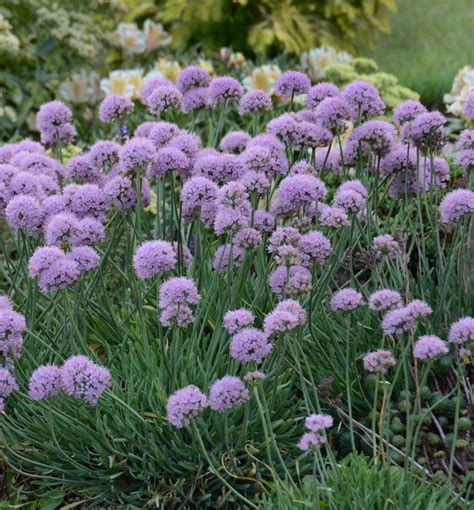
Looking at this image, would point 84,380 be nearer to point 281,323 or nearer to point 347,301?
point 281,323

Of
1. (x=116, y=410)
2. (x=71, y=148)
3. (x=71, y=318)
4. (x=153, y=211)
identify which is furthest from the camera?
(x=71, y=148)

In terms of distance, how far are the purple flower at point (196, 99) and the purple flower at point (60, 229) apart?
1050mm

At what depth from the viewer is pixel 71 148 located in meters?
5.82

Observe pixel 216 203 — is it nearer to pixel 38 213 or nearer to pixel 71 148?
pixel 38 213

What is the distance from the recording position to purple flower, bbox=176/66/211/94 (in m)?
3.75

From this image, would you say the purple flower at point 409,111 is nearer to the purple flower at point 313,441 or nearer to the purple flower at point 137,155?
the purple flower at point 137,155

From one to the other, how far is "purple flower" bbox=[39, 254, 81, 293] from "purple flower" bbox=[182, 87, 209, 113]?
50.4 inches

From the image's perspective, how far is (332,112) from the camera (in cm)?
331

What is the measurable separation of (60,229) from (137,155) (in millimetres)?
366

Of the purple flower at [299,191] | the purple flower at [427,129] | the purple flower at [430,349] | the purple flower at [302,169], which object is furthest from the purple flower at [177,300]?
the purple flower at [427,129]

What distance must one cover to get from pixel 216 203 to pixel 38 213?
0.61 meters

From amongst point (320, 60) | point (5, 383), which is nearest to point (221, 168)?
point (5, 383)

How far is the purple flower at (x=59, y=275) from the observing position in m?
2.65

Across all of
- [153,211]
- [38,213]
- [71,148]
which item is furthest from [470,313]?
[71,148]
